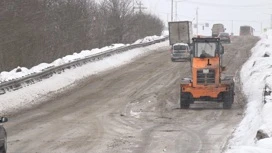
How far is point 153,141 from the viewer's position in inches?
485

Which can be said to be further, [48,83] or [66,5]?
[66,5]

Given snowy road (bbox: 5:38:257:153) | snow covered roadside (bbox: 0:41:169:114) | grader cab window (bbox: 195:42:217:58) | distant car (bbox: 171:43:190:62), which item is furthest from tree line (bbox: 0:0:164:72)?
grader cab window (bbox: 195:42:217:58)

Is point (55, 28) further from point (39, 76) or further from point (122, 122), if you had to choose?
point (122, 122)

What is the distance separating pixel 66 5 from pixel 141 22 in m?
34.4

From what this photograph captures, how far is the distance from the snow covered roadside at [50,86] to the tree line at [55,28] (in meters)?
3.27

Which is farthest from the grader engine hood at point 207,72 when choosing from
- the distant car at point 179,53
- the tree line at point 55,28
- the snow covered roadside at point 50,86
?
the distant car at point 179,53

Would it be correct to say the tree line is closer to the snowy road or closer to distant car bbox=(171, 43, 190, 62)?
the snowy road

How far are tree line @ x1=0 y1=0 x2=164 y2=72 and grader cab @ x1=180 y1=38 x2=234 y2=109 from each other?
378 inches

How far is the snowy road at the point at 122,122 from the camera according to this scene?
11.8 meters

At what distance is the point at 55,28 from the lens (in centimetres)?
3631

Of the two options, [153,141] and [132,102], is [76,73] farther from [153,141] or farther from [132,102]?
[153,141]

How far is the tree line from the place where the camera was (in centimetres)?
2539

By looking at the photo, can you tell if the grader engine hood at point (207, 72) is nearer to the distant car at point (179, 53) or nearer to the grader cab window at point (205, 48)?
the grader cab window at point (205, 48)

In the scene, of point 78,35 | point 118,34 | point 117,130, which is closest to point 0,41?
point 117,130
